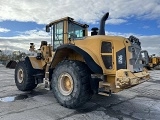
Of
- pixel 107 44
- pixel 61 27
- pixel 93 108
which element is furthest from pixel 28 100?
pixel 107 44

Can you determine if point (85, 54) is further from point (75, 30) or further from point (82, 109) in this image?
point (75, 30)

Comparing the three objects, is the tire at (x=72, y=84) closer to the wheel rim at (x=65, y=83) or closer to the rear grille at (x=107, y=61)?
the wheel rim at (x=65, y=83)

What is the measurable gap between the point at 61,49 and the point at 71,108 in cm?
164

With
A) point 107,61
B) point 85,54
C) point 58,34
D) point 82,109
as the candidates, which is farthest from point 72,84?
point 58,34

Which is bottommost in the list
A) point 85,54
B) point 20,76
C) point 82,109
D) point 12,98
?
point 82,109

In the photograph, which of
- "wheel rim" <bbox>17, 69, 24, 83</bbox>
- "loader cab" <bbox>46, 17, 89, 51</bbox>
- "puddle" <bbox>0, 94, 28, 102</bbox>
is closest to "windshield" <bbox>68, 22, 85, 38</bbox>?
"loader cab" <bbox>46, 17, 89, 51</bbox>

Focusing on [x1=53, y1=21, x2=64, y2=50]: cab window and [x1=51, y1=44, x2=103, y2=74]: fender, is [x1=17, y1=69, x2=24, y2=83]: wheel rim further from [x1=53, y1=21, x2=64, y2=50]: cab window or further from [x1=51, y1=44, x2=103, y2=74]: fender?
[x1=51, y1=44, x2=103, y2=74]: fender

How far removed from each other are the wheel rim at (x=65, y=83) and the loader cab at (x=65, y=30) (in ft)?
4.28

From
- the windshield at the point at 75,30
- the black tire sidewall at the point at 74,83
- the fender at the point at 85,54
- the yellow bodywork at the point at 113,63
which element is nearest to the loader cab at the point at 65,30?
the windshield at the point at 75,30

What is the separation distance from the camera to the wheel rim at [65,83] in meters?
5.60

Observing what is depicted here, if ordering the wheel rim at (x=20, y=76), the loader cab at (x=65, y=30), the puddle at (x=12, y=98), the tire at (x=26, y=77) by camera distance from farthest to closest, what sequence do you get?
the wheel rim at (x=20, y=76) < the tire at (x=26, y=77) < the loader cab at (x=65, y=30) < the puddle at (x=12, y=98)

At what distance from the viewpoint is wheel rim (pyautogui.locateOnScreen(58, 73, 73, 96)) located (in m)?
5.60

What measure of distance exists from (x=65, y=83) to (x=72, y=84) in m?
0.42

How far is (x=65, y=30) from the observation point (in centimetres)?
672
